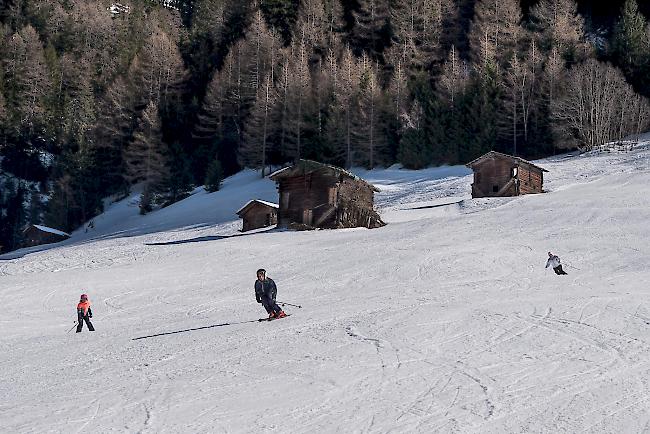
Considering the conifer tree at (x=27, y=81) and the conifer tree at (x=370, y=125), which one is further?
the conifer tree at (x=27, y=81)

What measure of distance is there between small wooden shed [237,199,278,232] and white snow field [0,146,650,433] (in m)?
12.3

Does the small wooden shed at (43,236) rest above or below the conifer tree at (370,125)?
below

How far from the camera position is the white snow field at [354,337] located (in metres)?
7.99

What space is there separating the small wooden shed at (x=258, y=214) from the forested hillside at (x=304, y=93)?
19.2m

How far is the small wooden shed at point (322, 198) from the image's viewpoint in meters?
39.0

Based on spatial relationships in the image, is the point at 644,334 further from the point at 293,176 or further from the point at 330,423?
the point at 293,176

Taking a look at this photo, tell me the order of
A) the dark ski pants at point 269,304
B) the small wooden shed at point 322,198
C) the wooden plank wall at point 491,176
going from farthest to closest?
the wooden plank wall at point 491,176 → the small wooden shed at point 322,198 → the dark ski pants at point 269,304

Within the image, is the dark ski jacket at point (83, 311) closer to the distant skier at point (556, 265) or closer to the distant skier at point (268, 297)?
the distant skier at point (268, 297)

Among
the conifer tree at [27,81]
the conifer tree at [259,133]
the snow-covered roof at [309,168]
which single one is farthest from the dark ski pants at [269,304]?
the conifer tree at [27,81]

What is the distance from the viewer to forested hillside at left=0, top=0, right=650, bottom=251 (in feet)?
204

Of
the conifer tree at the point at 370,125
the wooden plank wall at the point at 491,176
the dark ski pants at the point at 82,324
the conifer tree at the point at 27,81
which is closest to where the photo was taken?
the dark ski pants at the point at 82,324

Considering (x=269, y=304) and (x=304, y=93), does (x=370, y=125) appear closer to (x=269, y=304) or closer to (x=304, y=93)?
(x=304, y=93)

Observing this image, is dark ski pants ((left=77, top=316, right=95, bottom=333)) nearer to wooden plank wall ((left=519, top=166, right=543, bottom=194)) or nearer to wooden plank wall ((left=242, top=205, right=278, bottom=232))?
wooden plank wall ((left=242, top=205, right=278, bottom=232))

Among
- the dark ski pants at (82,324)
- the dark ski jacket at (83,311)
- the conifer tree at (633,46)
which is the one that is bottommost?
the dark ski pants at (82,324)
